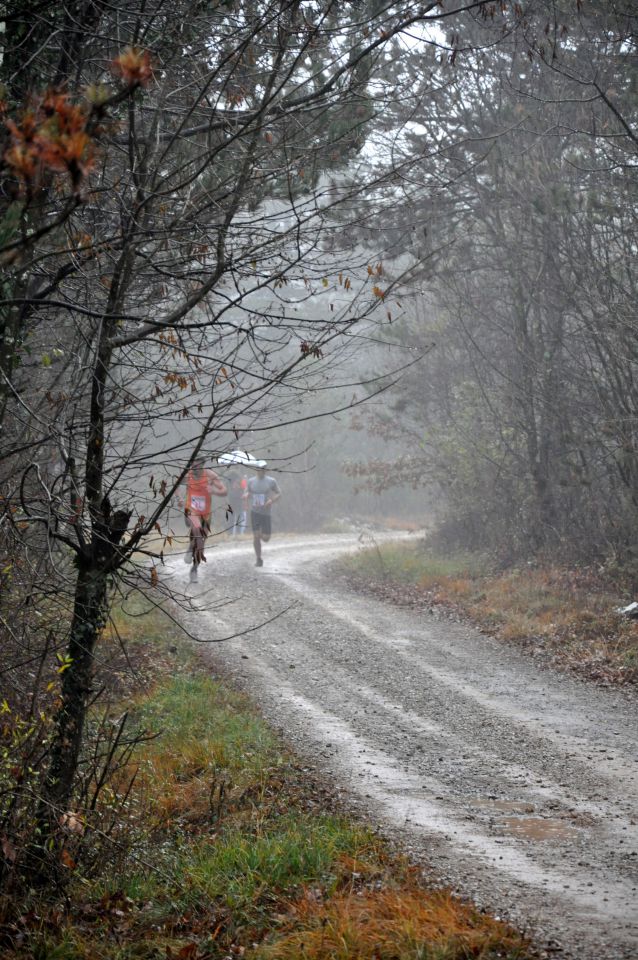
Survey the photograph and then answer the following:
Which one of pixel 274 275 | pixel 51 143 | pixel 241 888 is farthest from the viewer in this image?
pixel 274 275

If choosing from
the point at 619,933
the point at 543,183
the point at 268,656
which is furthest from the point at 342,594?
the point at 619,933

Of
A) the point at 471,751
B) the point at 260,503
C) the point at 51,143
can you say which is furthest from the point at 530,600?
the point at 51,143

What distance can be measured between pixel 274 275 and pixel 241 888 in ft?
11.7

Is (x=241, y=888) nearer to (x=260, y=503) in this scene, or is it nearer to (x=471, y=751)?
(x=471, y=751)

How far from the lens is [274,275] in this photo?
18.8 feet

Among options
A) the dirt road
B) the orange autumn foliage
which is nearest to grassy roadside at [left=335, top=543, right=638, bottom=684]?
the dirt road

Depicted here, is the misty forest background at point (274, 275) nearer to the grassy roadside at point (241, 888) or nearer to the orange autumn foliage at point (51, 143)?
the orange autumn foliage at point (51, 143)

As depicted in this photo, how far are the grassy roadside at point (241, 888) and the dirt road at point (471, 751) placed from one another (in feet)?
1.10

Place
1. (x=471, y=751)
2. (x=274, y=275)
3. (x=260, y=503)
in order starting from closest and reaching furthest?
1. (x=274, y=275)
2. (x=471, y=751)
3. (x=260, y=503)

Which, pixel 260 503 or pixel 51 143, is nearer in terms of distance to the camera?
pixel 51 143

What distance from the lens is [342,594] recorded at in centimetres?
1742

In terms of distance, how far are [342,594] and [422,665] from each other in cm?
618

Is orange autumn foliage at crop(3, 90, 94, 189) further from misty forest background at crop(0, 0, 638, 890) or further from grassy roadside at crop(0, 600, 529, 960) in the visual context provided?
grassy roadside at crop(0, 600, 529, 960)

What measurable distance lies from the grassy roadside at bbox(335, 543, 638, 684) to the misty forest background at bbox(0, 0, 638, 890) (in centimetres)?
87
